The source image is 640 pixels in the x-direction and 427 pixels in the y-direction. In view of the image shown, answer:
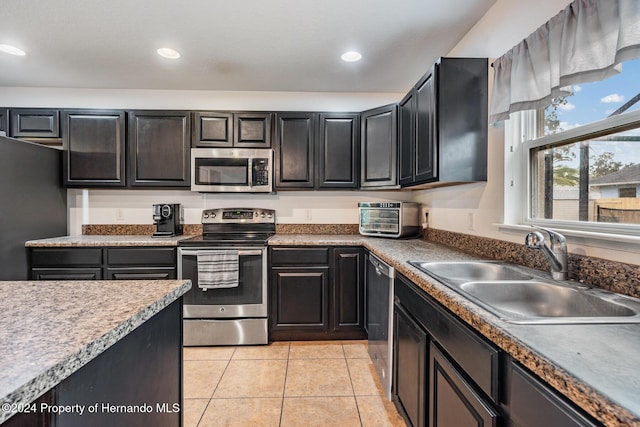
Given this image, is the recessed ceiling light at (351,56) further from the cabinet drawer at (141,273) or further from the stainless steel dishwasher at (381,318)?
the cabinet drawer at (141,273)

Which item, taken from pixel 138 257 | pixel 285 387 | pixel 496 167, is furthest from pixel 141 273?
pixel 496 167

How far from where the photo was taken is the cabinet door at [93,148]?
2.77 meters

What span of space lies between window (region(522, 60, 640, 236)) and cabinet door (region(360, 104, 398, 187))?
106 cm

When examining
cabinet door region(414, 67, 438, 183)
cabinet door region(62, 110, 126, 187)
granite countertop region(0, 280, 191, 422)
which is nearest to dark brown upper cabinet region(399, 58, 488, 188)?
cabinet door region(414, 67, 438, 183)

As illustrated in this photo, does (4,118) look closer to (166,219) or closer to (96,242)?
(96,242)

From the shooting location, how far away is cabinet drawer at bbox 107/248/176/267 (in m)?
2.55

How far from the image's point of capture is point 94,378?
0.69 meters

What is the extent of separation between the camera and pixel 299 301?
2.62 metres

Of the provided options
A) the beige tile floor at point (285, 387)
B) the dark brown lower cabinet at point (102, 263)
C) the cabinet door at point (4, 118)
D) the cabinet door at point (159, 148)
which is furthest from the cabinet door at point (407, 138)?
the cabinet door at point (4, 118)

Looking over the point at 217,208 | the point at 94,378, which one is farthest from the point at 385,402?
the point at 217,208

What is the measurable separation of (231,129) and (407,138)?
1.63 metres

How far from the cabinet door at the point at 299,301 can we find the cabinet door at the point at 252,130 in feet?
3.96

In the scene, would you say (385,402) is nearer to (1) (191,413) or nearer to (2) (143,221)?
(1) (191,413)

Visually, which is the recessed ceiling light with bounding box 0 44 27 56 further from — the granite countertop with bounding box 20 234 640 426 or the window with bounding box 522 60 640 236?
the window with bounding box 522 60 640 236
